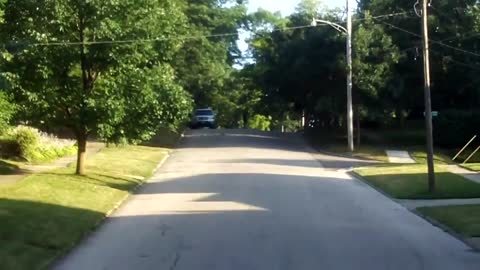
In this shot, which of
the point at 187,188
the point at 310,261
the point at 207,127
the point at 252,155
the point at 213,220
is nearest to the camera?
the point at 310,261

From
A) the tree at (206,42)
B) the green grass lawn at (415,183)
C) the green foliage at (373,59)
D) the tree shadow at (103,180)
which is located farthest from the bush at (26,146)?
the tree at (206,42)

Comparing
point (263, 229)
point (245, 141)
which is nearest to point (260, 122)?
point (245, 141)

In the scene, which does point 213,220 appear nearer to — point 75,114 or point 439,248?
point 439,248

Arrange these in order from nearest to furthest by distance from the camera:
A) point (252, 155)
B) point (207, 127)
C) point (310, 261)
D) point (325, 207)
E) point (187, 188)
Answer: point (310, 261)
point (325, 207)
point (187, 188)
point (252, 155)
point (207, 127)

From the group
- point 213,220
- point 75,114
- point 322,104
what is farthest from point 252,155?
point 213,220

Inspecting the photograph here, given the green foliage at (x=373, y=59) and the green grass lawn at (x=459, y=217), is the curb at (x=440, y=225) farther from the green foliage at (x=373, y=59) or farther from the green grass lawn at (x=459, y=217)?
the green foliage at (x=373, y=59)

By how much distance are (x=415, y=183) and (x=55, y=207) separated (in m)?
13.1

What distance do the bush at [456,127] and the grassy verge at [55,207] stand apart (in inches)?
773

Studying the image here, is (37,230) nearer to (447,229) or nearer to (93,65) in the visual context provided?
(447,229)

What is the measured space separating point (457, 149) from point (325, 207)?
2575cm

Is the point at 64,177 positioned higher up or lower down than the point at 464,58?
lower down

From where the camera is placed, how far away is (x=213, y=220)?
1892 centimetres

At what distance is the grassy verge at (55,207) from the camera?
1417 centimetres

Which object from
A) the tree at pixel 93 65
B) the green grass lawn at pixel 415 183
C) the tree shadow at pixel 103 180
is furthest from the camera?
the tree shadow at pixel 103 180
